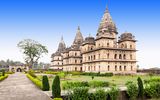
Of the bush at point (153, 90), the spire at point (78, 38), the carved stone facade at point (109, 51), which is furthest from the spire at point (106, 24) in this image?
the bush at point (153, 90)

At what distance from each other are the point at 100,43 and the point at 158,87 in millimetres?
32838

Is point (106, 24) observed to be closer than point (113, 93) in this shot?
No

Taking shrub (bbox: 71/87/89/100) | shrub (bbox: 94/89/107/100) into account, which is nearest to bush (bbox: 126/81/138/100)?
shrub (bbox: 94/89/107/100)

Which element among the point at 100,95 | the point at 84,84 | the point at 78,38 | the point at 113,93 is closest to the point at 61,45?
the point at 78,38

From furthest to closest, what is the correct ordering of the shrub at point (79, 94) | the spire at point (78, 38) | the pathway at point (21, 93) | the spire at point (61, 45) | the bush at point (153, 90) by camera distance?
the spire at point (61, 45), the spire at point (78, 38), the bush at point (153, 90), the pathway at point (21, 93), the shrub at point (79, 94)

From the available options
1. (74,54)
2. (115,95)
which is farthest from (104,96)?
(74,54)

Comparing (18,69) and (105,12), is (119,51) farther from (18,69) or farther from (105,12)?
(18,69)

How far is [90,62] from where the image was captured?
53.3m

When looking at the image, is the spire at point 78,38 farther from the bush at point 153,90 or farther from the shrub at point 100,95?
the shrub at point 100,95

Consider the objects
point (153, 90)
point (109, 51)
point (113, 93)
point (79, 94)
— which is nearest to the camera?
point (79, 94)

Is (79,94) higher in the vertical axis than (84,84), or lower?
lower

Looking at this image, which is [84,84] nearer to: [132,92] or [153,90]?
[132,92]

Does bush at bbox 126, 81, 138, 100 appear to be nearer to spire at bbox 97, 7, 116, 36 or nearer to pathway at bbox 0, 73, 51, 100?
pathway at bbox 0, 73, 51, 100

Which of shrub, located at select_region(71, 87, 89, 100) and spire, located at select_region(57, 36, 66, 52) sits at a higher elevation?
spire, located at select_region(57, 36, 66, 52)
